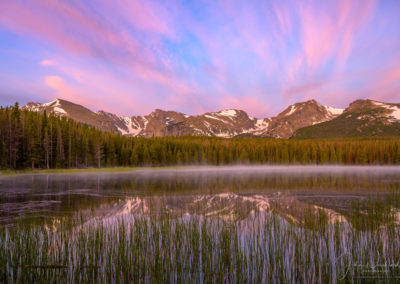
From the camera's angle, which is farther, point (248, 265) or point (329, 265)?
point (248, 265)

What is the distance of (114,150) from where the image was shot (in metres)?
102

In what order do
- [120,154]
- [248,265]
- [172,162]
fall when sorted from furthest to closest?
1. [172,162]
2. [120,154]
3. [248,265]

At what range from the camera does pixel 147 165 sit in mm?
108312

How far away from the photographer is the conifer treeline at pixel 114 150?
66.6 m

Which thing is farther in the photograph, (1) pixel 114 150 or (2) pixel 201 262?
(1) pixel 114 150

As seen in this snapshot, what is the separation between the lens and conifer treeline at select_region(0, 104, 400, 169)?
2621 inches

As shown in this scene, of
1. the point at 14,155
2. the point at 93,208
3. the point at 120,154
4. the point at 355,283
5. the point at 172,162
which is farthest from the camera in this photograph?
the point at 172,162

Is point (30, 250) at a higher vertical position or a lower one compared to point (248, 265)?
higher

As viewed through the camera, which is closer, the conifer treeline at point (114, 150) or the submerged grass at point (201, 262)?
the submerged grass at point (201, 262)

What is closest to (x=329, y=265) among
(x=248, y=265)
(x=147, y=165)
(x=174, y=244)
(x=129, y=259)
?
(x=248, y=265)

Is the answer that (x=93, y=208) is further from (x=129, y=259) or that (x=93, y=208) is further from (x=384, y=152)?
(x=384, y=152)

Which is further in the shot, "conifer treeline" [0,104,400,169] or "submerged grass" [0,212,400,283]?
"conifer treeline" [0,104,400,169]

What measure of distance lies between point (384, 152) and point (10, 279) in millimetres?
147473

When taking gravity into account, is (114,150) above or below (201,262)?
above
